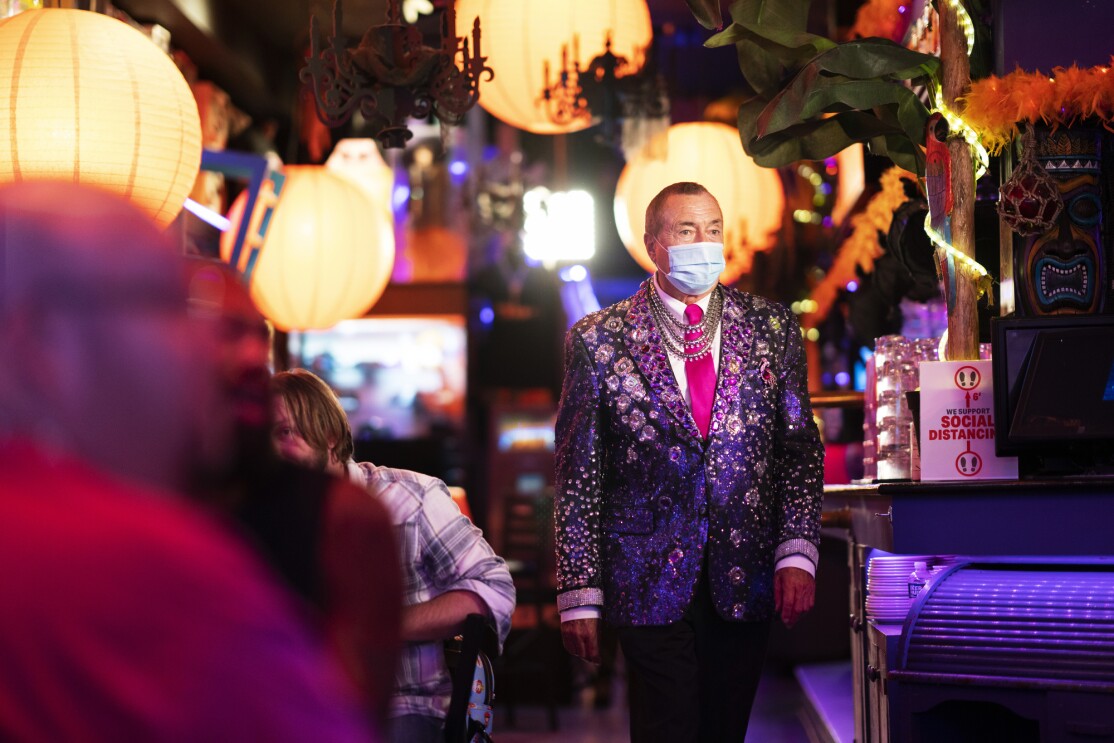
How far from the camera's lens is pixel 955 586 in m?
2.76

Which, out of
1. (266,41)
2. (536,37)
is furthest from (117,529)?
(266,41)

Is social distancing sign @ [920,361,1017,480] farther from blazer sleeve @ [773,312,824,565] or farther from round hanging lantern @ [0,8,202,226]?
round hanging lantern @ [0,8,202,226]

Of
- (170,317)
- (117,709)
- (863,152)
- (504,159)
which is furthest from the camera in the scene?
(504,159)

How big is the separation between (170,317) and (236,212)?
601 centimetres

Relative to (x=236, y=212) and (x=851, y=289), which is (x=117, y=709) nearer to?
(x=851, y=289)

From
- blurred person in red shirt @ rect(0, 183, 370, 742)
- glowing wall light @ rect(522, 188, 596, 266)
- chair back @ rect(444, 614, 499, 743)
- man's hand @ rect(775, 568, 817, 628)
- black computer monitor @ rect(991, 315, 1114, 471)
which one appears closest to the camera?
blurred person in red shirt @ rect(0, 183, 370, 742)

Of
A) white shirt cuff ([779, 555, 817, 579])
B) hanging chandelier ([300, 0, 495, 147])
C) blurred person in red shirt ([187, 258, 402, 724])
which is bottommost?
white shirt cuff ([779, 555, 817, 579])

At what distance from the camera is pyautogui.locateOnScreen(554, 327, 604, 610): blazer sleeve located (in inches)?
121

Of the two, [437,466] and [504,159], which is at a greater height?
[504,159]

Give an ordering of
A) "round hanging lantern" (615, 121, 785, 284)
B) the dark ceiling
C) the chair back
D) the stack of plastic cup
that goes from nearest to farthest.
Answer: the chair back < the stack of plastic cup < "round hanging lantern" (615, 121, 785, 284) < the dark ceiling

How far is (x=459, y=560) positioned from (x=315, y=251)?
435 centimetres

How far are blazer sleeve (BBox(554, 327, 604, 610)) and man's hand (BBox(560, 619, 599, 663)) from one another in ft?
0.14

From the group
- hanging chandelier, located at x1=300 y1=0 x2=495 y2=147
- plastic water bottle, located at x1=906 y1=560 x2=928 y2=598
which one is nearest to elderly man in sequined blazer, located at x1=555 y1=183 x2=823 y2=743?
plastic water bottle, located at x1=906 y1=560 x2=928 y2=598

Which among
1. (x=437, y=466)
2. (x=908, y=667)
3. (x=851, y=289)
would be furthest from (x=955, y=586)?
(x=437, y=466)
